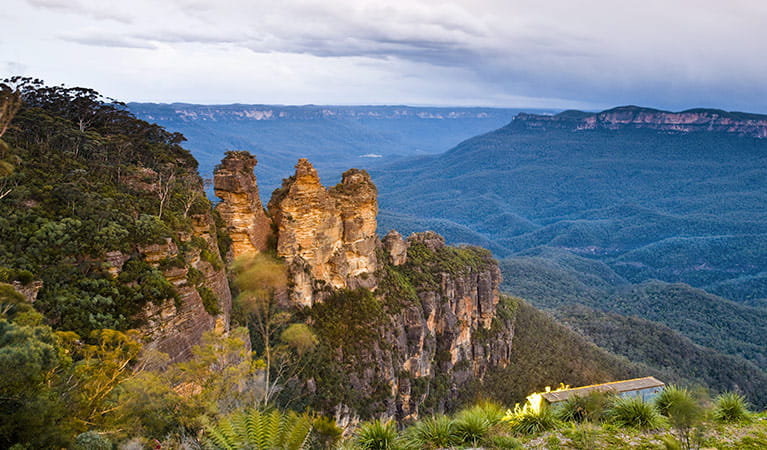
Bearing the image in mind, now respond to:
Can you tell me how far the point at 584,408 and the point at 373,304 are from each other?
26626mm

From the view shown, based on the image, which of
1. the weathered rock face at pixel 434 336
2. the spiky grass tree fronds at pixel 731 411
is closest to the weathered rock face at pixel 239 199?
the weathered rock face at pixel 434 336

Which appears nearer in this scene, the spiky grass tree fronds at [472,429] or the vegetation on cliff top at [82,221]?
the spiky grass tree fronds at [472,429]

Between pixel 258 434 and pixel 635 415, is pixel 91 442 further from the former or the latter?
pixel 635 415

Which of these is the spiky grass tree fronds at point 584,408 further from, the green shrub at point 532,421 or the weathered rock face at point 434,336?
the weathered rock face at point 434,336

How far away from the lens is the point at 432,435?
47.4 ft

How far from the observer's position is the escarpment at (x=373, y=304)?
35688mm

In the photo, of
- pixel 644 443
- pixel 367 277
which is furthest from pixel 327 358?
pixel 644 443

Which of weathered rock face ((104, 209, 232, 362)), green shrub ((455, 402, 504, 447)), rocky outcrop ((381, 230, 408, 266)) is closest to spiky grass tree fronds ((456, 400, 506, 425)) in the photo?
green shrub ((455, 402, 504, 447))

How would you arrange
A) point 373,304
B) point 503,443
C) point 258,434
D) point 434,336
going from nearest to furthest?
1. point 258,434
2. point 503,443
3. point 373,304
4. point 434,336

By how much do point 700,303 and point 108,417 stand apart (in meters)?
124

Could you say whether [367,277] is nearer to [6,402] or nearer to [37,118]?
[37,118]

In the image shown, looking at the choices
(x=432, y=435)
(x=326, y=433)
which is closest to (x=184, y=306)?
(x=326, y=433)

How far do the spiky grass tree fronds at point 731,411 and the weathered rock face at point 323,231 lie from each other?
88.6 ft

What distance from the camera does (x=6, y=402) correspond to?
11.0m
